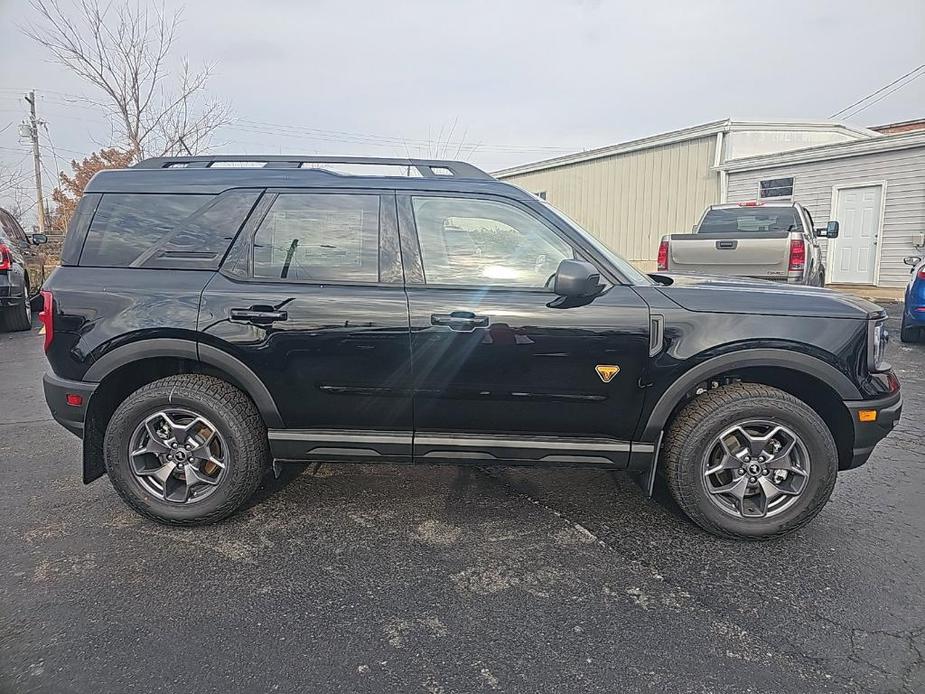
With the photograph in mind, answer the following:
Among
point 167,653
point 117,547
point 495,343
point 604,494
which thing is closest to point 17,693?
point 167,653

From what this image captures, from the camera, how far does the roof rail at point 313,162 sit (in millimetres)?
3336

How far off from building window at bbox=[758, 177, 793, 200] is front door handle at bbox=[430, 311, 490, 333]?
14.8 meters

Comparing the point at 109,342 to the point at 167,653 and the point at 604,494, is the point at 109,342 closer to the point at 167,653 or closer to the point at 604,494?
the point at 167,653

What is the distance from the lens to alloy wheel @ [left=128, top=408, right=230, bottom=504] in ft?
10.2

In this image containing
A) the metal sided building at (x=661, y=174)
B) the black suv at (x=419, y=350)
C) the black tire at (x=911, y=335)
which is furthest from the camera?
the metal sided building at (x=661, y=174)

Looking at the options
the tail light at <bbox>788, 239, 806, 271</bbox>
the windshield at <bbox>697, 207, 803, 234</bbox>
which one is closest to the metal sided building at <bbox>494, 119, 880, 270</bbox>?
the windshield at <bbox>697, 207, 803, 234</bbox>

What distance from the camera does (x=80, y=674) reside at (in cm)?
208

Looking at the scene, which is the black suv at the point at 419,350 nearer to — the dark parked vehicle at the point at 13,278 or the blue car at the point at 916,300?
the blue car at the point at 916,300

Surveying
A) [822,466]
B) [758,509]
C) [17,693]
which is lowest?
[17,693]

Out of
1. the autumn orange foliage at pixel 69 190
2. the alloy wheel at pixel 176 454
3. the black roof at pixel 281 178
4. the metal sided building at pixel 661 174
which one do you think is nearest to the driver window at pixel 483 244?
the black roof at pixel 281 178

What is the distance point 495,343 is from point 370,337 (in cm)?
62

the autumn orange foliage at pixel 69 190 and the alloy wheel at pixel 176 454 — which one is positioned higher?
the autumn orange foliage at pixel 69 190

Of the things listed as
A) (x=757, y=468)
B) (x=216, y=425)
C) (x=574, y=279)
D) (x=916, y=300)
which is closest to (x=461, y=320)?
(x=574, y=279)

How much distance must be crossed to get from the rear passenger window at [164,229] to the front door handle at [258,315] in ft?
1.14
